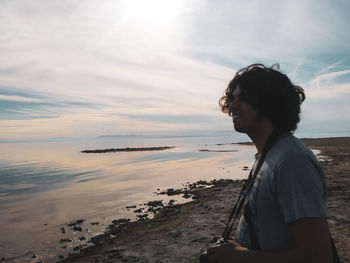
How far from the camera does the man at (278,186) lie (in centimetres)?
174

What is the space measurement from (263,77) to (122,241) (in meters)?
9.47

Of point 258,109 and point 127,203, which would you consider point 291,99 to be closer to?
point 258,109

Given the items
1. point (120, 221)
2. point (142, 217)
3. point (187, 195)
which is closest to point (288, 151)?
point (120, 221)

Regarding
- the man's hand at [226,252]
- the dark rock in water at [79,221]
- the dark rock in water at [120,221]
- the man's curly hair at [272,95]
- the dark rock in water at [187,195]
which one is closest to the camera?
the man's hand at [226,252]

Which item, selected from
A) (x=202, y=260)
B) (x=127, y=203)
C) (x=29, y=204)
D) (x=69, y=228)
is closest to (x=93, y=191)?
(x=29, y=204)

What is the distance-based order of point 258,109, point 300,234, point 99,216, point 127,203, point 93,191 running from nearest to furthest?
point 300,234
point 258,109
point 99,216
point 127,203
point 93,191

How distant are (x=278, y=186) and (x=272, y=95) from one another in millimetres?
920

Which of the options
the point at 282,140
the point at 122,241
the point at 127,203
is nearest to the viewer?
the point at 282,140

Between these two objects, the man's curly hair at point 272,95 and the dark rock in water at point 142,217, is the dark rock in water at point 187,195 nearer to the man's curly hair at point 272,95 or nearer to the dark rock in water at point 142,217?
the dark rock in water at point 142,217

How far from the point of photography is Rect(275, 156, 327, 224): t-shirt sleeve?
67.8 inches

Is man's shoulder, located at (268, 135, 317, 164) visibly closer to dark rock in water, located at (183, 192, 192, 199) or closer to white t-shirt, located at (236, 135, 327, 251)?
white t-shirt, located at (236, 135, 327, 251)

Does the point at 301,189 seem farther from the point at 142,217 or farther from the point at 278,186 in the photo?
the point at 142,217

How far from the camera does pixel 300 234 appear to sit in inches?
68.8

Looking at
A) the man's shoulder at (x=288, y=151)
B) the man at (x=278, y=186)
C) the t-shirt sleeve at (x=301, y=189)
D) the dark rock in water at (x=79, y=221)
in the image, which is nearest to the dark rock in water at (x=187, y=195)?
the dark rock in water at (x=79, y=221)
